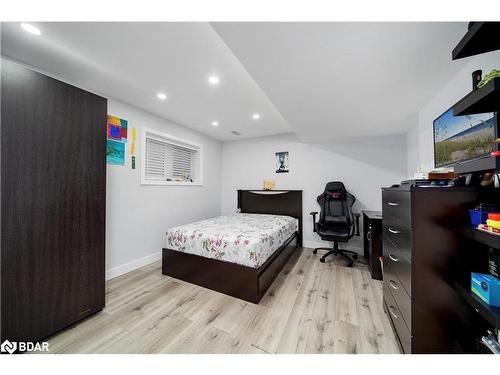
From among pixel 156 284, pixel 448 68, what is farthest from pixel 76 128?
pixel 448 68

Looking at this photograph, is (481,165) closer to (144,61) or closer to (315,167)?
(144,61)

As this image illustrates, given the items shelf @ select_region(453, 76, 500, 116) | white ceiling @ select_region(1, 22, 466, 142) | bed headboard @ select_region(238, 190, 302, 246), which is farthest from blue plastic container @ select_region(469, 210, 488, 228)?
bed headboard @ select_region(238, 190, 302, 246)

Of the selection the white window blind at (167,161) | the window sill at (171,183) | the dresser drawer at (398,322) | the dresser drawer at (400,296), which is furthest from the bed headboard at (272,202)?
the dresser drawer at (400,296)

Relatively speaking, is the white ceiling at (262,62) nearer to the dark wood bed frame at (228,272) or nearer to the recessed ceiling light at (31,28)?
the recessed ceiling light at (31,28)

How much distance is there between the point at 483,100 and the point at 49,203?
9.06 ft

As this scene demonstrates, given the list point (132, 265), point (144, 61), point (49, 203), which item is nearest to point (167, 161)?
point (132, 265)

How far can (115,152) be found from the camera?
2488 mm

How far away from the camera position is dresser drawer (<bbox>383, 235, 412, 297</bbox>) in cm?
115

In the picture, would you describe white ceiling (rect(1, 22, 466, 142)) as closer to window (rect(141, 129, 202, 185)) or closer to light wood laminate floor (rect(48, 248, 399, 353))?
window (rect(141, 129, 202, 185))

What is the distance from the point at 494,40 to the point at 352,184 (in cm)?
292
